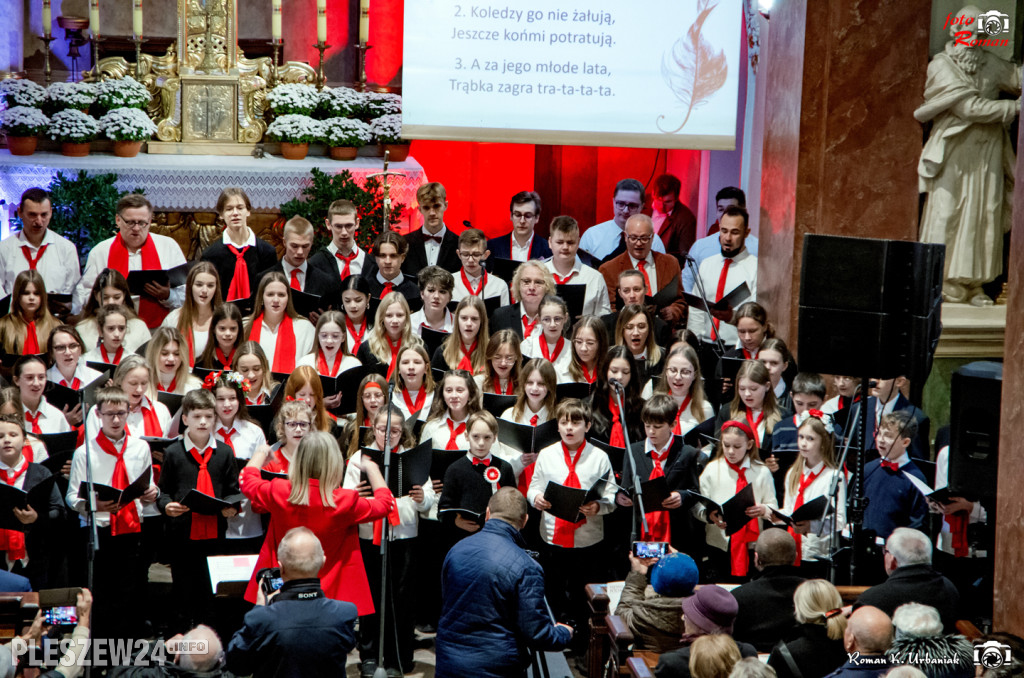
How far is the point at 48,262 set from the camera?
27.1ft

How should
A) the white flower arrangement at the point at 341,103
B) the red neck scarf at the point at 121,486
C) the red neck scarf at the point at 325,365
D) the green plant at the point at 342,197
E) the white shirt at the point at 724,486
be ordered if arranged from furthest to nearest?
the white flower arrangement at the point at 341,103
the green plant at the point at 342,197
the red neck scarf at the point at 325,365
the white shirt at the point at 724,486
the red neck scarf at the point at 121,486

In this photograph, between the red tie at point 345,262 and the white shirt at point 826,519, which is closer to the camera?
the white shirt at point 826,519

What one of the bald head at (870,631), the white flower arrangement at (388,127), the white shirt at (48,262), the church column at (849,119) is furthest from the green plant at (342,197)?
the bald head at (870,631)

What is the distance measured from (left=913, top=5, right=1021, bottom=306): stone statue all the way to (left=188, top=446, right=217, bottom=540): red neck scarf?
4735 mm

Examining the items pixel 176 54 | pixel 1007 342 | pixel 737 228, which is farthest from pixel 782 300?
pixel 176 54

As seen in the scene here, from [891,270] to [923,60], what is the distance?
2816 mm

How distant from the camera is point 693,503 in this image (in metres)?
6.47

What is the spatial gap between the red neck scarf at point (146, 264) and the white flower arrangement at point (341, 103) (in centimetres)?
283

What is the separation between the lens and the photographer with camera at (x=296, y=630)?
4.50 meters

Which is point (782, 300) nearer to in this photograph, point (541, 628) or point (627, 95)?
point (627, 95)

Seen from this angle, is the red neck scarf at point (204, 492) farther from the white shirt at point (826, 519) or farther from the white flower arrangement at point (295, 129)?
the white flower arrangement at point (295, 129)

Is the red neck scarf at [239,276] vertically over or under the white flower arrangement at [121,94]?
under

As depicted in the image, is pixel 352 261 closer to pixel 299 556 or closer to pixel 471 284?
pixel 471 284

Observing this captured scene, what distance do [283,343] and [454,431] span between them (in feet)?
4.59
